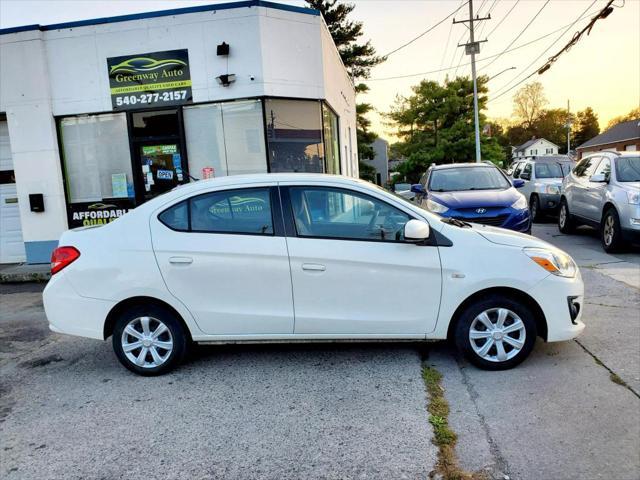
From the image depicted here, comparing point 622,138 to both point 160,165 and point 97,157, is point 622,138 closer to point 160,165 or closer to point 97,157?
point 160,165

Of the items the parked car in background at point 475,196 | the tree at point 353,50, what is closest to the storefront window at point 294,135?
the parked car in background at point 475,196

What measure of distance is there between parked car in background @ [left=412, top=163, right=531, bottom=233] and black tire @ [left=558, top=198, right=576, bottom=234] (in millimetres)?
2504

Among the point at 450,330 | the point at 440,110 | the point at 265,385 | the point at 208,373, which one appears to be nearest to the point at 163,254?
the point at 208,373

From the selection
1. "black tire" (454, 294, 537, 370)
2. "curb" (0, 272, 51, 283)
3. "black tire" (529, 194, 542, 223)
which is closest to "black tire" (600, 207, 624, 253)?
"black tire" (529, 194, 542, 223)

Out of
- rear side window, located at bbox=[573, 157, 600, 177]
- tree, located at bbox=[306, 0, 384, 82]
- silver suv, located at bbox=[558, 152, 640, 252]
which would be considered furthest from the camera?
tree, located at bbox=[306, 0, 384, 82]

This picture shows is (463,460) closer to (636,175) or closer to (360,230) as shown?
(360,230)

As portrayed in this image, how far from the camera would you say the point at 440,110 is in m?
37.2

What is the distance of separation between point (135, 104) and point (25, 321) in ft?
15.2

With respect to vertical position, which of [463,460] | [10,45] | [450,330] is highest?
[10,45]

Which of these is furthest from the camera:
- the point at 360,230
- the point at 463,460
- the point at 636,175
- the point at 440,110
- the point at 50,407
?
the point at 440,110

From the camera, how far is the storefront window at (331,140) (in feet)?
33.7

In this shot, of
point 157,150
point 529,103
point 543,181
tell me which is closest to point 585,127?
point 529,103

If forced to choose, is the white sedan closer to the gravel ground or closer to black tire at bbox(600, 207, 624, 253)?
the gravel ground

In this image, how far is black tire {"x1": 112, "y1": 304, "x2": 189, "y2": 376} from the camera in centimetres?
414
